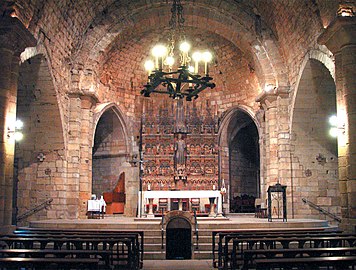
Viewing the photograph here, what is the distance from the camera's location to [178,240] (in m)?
9.01

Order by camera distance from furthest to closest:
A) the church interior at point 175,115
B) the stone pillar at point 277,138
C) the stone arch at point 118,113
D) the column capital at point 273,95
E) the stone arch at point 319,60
Answer: the stone arch at point 118,113, the column capital at point 273,95, the stone pillar at point 277,138, the stone arch at point 319,60, the church interior at point 175,115

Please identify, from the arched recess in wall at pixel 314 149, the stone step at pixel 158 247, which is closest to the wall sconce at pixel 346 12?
the arched recess in wall at pixel 314 149

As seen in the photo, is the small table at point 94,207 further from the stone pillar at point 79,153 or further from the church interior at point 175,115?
the stone pillar at point 79,153

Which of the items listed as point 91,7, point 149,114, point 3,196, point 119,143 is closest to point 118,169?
point 119,143

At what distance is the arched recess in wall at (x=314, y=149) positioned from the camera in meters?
14.1

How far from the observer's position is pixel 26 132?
1416 cm

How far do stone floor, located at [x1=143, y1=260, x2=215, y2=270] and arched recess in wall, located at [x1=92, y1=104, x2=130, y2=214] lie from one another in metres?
8.99

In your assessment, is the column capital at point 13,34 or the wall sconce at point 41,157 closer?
the column capital at point 13,34

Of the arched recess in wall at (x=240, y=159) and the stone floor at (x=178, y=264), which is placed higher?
the arched recess in wall at (x=240, y=159)

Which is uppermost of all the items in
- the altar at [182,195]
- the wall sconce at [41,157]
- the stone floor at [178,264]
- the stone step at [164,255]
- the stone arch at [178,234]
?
the wall sconce at [41,157]

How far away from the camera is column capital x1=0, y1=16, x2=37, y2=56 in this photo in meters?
9.39

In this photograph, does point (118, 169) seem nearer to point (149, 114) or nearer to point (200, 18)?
point (149, 114)

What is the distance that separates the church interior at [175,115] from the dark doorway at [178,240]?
0.02 metres

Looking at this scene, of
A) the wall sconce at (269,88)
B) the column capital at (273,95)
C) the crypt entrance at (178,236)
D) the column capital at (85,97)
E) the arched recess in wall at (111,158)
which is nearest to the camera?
the crypt entrance at (178,236)
